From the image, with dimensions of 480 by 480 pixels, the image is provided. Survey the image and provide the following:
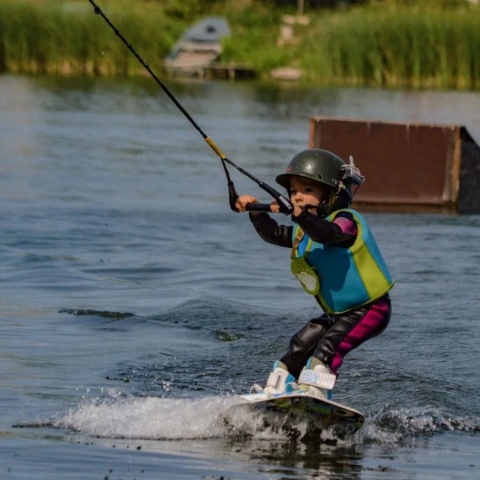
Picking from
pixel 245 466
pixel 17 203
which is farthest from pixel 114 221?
pixel 245 466

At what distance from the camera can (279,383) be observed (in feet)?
26.0

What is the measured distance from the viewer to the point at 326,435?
7.77 meters

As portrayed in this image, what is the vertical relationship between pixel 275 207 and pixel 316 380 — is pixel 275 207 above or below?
above

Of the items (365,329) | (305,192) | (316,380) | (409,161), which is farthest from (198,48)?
(316,380)

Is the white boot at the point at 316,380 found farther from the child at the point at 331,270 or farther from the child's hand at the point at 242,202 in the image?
the child's hand at the point at 242,202

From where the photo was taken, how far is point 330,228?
768 cm

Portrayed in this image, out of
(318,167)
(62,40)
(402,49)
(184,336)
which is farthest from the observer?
(62,40)

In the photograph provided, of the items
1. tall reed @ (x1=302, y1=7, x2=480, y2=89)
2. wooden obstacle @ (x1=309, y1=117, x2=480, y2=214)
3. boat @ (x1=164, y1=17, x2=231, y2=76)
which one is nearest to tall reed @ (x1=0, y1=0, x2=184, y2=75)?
boat @ (x1=164, y1=17, x2=231, y2=76)

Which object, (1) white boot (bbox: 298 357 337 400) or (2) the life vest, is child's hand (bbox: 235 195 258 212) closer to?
(2) the life vest

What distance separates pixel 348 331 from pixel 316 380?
0.37 meters

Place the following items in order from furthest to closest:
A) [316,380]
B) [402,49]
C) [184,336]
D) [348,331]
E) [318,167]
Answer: [402,49]
[184,336]
[348,331]
[318,167]
[316,380]

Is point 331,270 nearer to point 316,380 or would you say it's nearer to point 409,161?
point 316,380

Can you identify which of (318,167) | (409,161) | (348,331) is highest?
(318,167)

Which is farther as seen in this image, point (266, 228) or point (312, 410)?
point (266, 228)
